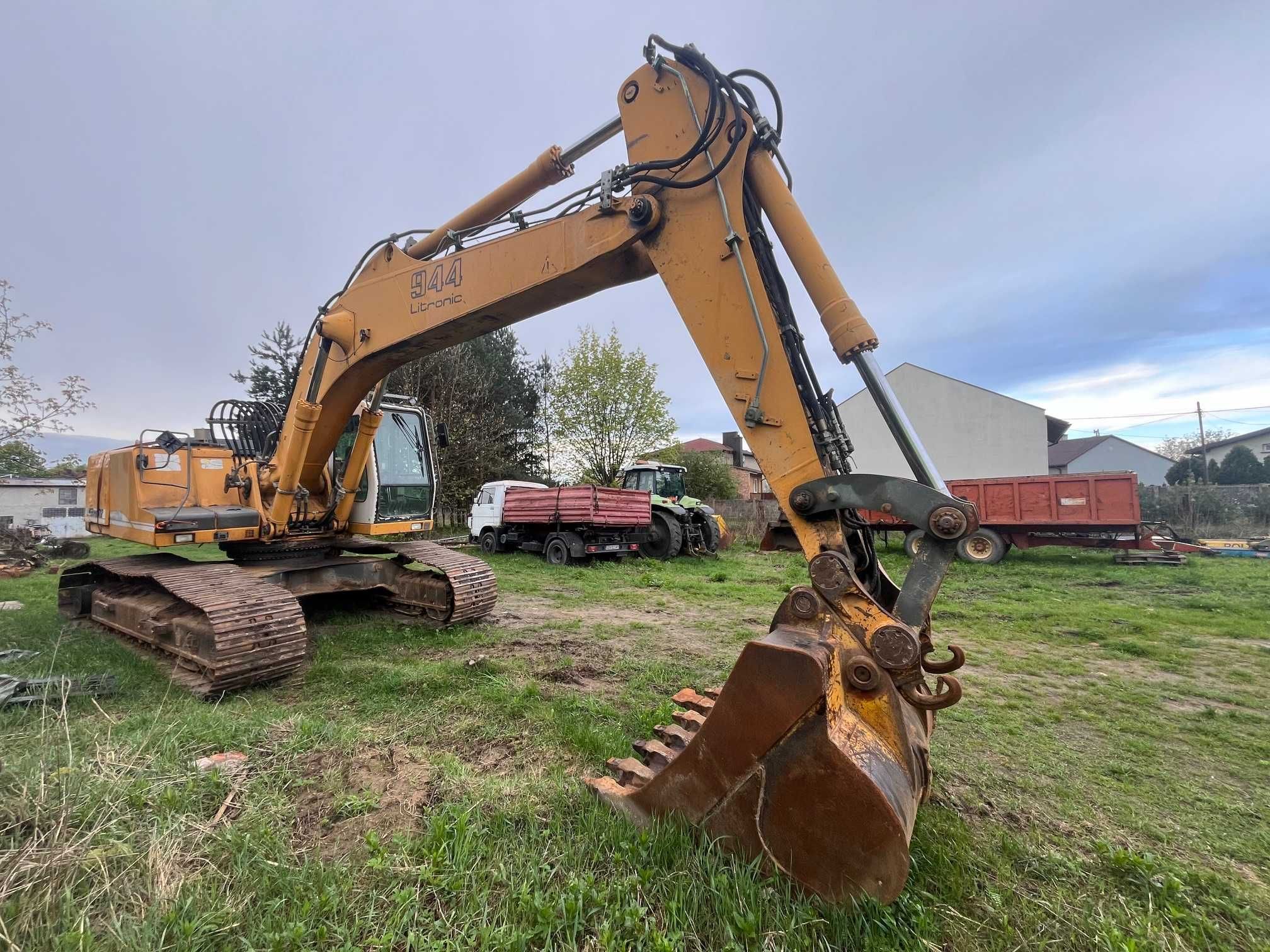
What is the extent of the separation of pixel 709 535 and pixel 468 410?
11.7 m

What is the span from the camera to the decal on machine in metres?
4.31

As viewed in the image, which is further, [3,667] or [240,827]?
[3,667]

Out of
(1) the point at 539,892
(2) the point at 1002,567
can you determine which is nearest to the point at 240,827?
(1) the point at 539,892

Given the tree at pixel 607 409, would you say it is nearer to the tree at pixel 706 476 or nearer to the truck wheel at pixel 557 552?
the tree at pixel 706 476

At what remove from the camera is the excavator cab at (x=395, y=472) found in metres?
6.29

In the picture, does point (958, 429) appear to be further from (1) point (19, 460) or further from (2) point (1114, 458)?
(1) point (19, 460)

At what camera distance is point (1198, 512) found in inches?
733

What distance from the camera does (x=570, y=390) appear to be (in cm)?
2645

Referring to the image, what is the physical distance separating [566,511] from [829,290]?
396 inches

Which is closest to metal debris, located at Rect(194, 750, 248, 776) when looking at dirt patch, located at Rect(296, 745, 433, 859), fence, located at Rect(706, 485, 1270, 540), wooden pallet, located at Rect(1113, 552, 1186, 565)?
dirt patch, located at Rect(296, 745, 433, 859)

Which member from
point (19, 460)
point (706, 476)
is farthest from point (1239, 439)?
point (19, 460)

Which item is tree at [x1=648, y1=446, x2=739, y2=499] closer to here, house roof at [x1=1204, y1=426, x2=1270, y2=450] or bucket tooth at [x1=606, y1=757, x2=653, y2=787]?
bucket tooth at [x1=606, y1=757, x2=653, y2=787]

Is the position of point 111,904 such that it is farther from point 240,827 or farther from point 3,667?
point 3,667

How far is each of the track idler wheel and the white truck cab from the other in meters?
12.8
